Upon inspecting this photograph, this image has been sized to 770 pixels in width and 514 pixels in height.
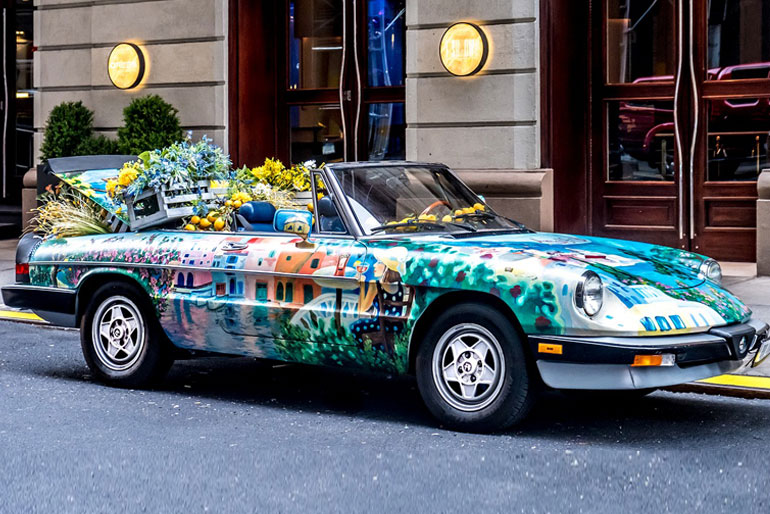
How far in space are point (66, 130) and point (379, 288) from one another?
10.6m

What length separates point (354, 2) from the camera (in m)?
15.8

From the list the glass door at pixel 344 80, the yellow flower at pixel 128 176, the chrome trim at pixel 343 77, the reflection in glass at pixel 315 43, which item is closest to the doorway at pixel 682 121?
the glass door at pixel 344 80

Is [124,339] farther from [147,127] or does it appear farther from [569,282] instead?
[147,127]

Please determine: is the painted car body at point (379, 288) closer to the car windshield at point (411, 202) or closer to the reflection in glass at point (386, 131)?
the car windshield at point (411, 202)

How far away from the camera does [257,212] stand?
7652 millimetres

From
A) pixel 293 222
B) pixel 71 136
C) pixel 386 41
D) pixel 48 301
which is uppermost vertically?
pixel 386 41

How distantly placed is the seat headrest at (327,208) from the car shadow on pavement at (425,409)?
113cm

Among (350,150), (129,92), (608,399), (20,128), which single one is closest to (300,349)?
(608,399)

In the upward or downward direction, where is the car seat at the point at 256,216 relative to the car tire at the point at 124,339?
upward

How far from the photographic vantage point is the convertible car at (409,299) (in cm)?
586

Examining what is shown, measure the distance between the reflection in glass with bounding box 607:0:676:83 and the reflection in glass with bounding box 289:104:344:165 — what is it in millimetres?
3763

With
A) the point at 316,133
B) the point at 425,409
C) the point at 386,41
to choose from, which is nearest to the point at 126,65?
the point at 316,133

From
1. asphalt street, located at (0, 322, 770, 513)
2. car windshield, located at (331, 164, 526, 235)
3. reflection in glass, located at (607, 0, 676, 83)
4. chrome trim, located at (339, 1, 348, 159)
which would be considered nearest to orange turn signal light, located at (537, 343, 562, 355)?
asphalt street, located at (0, 322, 770, 513)

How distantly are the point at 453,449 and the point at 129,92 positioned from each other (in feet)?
38.0
